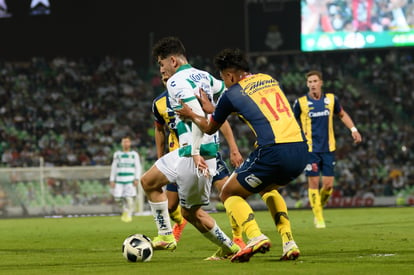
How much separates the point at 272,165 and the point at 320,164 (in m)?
7.35

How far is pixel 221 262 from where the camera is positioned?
7738 mm

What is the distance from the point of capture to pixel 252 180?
738 cm

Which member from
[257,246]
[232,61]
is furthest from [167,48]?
[257,246]

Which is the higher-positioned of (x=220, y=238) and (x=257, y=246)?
(x=257, y=246)

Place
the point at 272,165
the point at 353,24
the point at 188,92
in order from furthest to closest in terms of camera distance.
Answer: the point at 353,24 < the point at 188,92 < the point at 272,165

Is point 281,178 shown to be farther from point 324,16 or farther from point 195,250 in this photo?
point 324,16

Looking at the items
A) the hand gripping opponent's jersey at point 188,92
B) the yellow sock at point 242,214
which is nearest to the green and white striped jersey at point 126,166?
the hand gripping opponent's jersey at point 188,92

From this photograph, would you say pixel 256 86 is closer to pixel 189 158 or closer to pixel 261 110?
pixel 261 110

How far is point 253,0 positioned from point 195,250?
1889 cm

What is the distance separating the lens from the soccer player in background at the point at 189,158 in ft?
25.5

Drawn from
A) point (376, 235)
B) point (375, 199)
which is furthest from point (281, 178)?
point (375, 199)

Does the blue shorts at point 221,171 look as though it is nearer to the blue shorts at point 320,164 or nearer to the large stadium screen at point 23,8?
the blue shorts at point 320,164

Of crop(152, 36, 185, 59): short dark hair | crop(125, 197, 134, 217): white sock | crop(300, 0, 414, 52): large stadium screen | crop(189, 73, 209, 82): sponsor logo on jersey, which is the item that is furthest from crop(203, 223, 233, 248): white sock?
crop(300, 0, 414, 52): large stadium screen

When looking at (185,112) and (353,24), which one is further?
(353,24)
